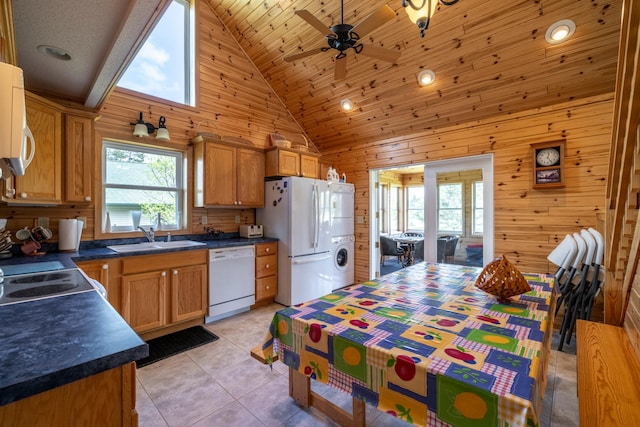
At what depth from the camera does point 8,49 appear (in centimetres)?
148

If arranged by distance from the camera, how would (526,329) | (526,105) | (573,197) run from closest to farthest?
1. (526,329)
2. (573,197)
3. (526,105)

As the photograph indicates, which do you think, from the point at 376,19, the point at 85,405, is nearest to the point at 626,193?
the point at 376,19

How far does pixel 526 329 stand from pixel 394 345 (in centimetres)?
61

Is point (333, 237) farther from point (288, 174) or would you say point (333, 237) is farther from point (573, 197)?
point (573, 197)

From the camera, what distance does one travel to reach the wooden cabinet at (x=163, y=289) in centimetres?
266

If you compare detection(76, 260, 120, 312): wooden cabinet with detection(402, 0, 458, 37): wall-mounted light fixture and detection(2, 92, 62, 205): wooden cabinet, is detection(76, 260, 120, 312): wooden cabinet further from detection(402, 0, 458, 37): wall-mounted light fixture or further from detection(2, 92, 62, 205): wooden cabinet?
detection(402, 0, 458, 37): wall-mounted light fixture

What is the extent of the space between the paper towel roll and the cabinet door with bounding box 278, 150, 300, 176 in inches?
89.0

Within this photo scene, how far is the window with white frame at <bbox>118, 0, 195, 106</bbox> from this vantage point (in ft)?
11.2

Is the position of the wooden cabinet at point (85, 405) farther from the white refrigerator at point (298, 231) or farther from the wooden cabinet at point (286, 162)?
the wooden cabinet at point (286, 162)

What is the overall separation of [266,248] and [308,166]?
1445 mm

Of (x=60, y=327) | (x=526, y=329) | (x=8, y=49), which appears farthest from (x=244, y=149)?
(x=526, y=329)

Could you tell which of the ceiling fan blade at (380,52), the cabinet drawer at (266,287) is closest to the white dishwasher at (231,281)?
the cabinet drawer at (266,287)

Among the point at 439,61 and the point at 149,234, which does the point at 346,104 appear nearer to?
the point at 439,61

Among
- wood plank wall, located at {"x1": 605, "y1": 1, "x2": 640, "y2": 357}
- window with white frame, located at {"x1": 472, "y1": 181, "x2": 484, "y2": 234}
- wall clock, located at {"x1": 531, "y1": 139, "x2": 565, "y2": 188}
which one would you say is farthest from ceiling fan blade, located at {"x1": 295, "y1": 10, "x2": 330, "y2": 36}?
window with white frame, located at {"x1": 472, "y1": 181, "x2": 484, "y2": 234}
